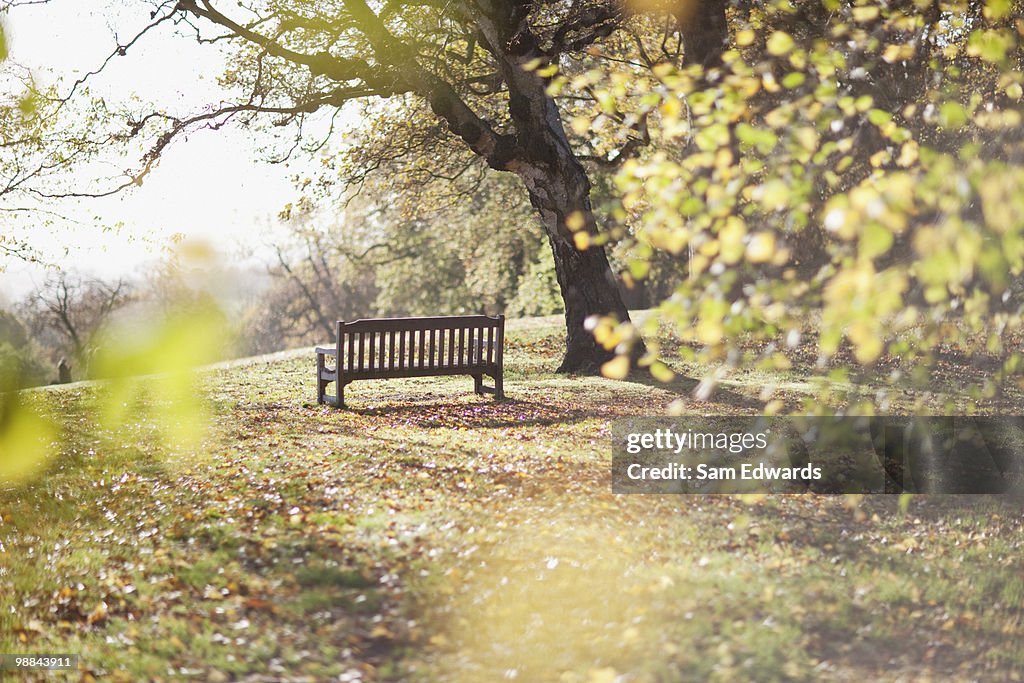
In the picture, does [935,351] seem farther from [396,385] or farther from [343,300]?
[343,300]

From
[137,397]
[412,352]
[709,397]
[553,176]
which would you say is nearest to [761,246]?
[412,352]

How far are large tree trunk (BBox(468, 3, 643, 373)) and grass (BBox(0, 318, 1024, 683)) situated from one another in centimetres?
536

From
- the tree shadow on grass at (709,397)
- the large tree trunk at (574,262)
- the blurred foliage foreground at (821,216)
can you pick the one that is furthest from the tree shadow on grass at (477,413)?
the blurred foliage foreground at (821,216)

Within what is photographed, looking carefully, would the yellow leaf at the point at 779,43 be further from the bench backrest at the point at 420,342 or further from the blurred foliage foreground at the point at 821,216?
the bench backrest at the point at 420,342

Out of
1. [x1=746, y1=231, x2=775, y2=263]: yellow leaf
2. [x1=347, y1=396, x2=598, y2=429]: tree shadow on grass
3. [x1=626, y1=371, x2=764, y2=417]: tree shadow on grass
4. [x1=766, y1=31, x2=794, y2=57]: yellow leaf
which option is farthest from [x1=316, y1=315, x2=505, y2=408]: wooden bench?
[x1=746, y1=231, x2=775, y2=263]: yellow leaf

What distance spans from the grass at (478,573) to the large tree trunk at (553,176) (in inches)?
211

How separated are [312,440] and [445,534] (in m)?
3.89

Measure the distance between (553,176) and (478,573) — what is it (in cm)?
897

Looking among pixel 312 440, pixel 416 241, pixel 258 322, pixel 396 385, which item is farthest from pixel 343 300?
pixel 312 440

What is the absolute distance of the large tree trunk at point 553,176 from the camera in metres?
13.6

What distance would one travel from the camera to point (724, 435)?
10078mm

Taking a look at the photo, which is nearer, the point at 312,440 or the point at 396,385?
the point at 312,440

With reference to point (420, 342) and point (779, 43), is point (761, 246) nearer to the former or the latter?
point (779, 43)

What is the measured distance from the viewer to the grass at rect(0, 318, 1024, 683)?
5406 millimetres
